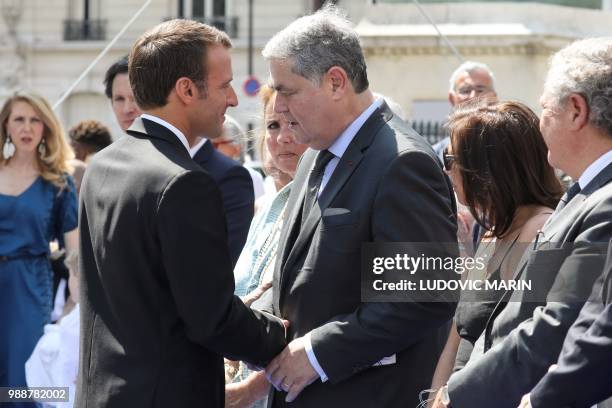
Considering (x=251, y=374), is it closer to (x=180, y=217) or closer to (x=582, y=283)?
(x=180, y=217)

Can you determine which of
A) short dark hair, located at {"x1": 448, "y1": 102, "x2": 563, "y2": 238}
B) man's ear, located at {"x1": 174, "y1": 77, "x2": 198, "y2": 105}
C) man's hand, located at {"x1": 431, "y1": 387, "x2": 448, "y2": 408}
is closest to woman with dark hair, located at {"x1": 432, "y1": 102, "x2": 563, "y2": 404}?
short dark hair, located at {"x1": 448, "y1": 102, "x2": 563, "y2": 238}

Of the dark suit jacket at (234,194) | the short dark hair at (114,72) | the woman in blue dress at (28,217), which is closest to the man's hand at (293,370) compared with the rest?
the dark suit jacket at (234,194)

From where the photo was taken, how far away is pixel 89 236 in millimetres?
3799

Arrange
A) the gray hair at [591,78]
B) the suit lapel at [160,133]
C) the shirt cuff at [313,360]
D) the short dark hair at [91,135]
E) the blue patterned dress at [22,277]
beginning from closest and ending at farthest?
the gray hair at [591,78], the shirt cuff at [313,360], the suit lapel at [160,133], the blue patterned dress at [22,277], the short dark hair at [91,135]

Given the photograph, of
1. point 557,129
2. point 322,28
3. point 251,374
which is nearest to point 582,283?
point 557,129

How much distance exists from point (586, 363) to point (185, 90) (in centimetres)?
158

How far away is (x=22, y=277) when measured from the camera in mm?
6844

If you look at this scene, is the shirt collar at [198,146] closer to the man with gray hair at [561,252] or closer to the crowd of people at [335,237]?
the crowd of people at [335,237]

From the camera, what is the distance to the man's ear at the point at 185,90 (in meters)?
3.78

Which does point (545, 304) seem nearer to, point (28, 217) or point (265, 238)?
point (265, 238)

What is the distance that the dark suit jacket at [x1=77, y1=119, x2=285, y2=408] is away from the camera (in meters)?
3.53

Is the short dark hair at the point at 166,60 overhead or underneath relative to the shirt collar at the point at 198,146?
overhead

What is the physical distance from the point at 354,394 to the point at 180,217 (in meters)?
0.80

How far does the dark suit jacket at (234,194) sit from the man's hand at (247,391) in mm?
874
